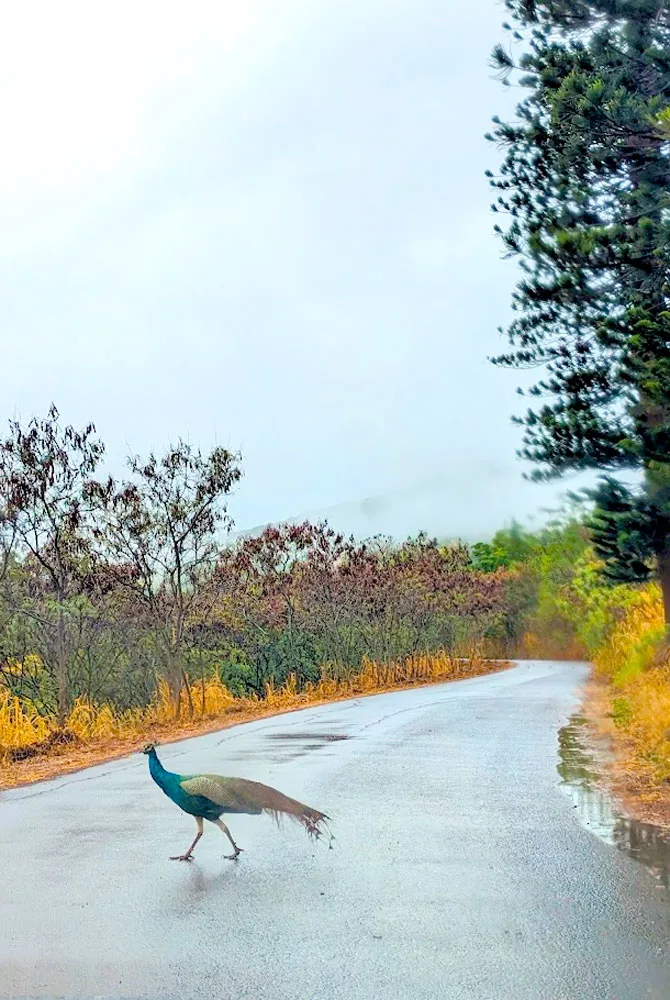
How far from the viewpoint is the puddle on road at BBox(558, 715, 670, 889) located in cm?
758

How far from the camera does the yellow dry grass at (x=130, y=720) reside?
45.1ft

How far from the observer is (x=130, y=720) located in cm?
2017

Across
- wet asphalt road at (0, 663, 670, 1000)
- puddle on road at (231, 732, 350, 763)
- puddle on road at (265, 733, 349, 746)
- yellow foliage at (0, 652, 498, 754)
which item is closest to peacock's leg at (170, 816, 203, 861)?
wet asphalt road at (0, 663, 670, 1000)

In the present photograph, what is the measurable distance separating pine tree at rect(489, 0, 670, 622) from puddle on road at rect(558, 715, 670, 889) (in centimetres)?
398

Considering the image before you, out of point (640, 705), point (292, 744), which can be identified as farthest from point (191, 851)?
point (640, 705)

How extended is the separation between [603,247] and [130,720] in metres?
12.2

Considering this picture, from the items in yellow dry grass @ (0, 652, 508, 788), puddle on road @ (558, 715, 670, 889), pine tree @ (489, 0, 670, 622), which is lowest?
puddle on road @ (558, 715, 670, 889)

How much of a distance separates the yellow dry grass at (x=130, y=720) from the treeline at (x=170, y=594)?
1.51 ft

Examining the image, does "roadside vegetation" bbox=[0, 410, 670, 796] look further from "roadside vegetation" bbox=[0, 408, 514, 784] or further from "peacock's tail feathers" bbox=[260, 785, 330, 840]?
"peacock's tail feathers" bbox=[260, 785, 330, 840]

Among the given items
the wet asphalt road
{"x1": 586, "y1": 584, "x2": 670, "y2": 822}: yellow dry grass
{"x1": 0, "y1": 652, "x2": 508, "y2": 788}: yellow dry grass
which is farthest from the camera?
{"x1": 0, "y1": 652, "x2": 508, "y2": 788}: yellow dry grass

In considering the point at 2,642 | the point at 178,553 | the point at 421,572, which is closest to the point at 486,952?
the point at 178,553

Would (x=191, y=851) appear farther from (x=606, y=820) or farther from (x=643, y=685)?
(x=643, y=685)

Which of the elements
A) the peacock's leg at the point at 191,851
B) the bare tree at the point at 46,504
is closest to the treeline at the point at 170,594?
the bare tree at the point at 46,504

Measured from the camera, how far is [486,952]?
17.7 feet
